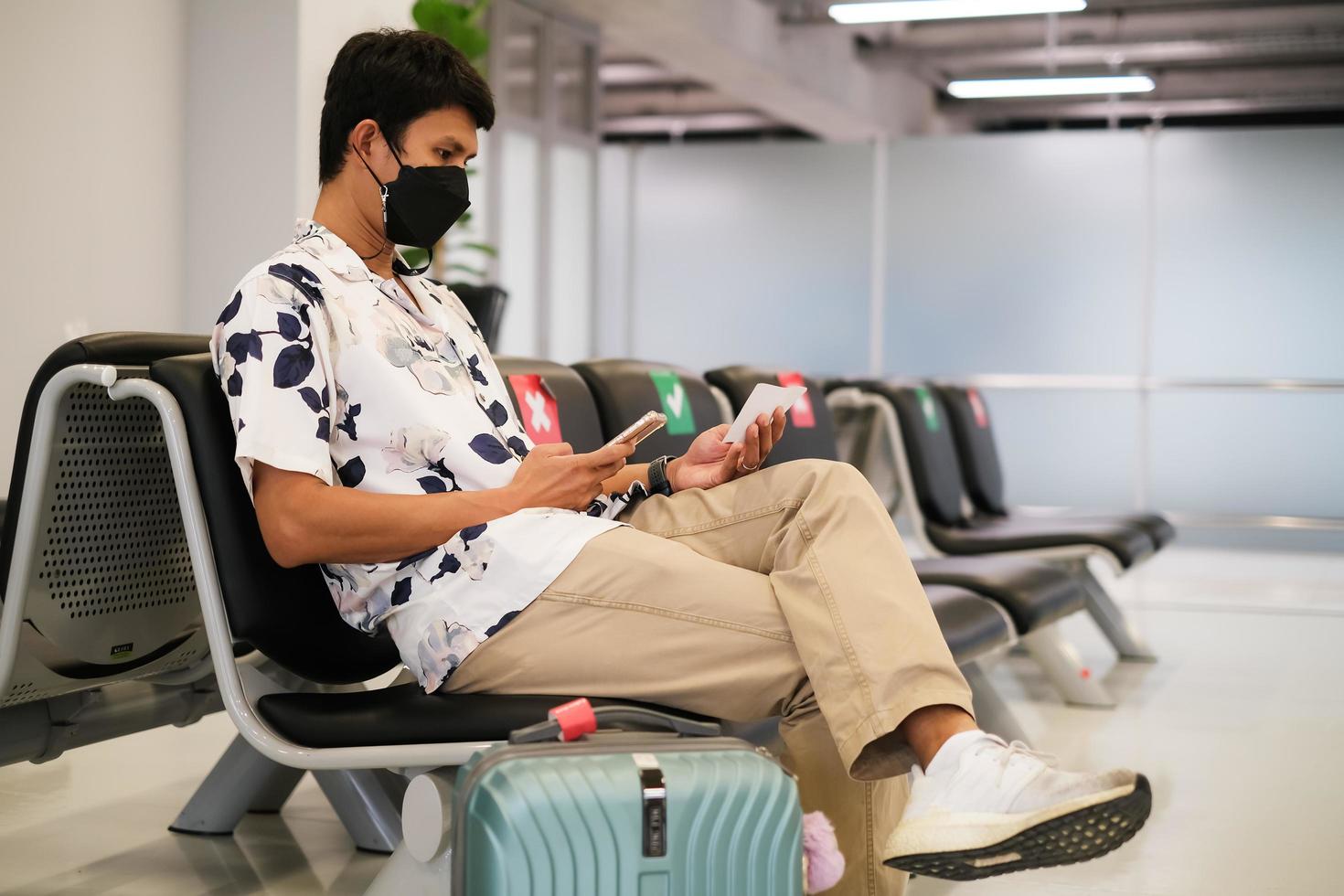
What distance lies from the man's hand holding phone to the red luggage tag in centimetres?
31

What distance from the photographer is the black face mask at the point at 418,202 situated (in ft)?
6.14

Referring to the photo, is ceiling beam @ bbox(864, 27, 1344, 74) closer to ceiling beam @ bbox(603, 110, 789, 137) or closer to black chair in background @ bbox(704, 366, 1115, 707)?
ceiling beam @ bbox(603, 110, 789, 137)

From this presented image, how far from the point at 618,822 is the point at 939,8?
603 centimetres

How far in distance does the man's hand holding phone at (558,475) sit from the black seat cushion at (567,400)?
26.6 inches

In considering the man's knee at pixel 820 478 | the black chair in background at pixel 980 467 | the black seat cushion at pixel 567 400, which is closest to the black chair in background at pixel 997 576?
the black seat cushion at pixel 567 400

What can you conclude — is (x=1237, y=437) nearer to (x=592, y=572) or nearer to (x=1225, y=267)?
(x=1225, y=267)

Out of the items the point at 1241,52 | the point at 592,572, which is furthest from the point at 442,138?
the point at 1241,52

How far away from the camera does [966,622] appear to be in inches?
107

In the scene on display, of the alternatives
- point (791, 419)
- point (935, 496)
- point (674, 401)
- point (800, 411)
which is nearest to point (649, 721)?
point (674, 401)

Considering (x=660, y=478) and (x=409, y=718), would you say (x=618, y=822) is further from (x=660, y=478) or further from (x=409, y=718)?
(x=660, y=478)

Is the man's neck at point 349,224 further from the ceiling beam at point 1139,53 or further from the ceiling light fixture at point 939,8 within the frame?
the ceiling beam at point 1139,53

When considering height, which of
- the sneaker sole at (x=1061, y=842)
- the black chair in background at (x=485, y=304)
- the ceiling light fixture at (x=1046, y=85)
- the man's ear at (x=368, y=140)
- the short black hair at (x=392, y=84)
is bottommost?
the sneaker sole at (x=1061, y=842)

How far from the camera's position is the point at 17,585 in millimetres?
1718

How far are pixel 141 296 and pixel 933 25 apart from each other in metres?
6.39
